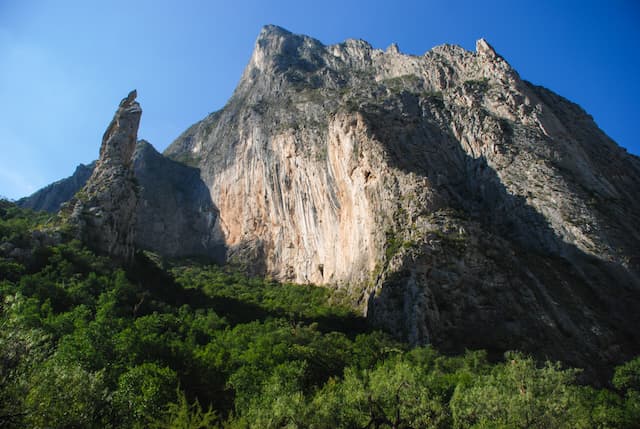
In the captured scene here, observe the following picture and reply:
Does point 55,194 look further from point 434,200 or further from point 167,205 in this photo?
point 434,200

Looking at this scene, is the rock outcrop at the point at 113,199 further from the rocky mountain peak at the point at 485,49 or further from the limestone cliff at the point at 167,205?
the rocky mountain peak at the point at 485,49

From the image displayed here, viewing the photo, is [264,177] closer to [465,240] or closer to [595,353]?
[465,240]

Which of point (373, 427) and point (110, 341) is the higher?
point (110, 341)

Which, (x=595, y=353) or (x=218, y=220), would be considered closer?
(x=595, y=353)

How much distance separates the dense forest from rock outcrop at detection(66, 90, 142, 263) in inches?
147

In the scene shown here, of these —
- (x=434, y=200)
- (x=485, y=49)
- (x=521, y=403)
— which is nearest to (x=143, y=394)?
(x=521, y=403)

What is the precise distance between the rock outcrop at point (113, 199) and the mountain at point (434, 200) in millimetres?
24801

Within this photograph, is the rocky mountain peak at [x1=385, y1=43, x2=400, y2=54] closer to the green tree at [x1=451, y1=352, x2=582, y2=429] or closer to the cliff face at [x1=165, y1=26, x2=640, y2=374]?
the cliff face at [x1=165, y1=26, x2=640, y2=374]

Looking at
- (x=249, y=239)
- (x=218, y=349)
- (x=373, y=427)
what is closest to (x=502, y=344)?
(x=373, y=427)

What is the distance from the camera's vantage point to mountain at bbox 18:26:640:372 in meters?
42.8

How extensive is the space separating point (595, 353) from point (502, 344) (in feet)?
26.5

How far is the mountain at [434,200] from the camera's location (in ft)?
140

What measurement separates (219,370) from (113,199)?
34810mm

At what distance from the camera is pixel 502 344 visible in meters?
39.3
